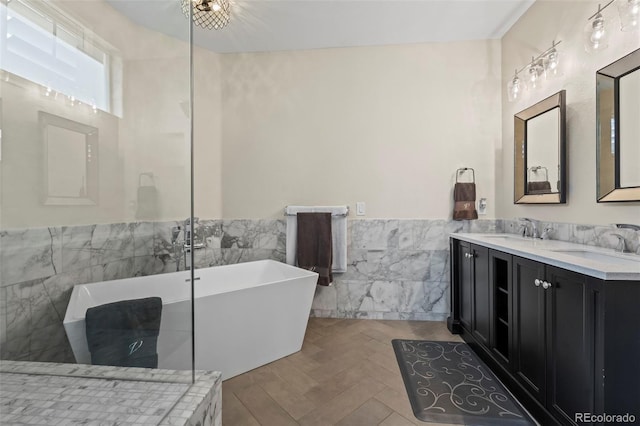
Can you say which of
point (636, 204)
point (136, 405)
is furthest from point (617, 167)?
point (136, 405)

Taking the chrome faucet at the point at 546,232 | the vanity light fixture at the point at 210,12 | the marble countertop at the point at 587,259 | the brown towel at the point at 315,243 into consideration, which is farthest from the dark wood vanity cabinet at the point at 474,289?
the vanity light fixture at the point at 210,12

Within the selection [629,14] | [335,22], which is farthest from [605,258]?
[335,22]

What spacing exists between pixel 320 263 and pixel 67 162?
78.5 inches

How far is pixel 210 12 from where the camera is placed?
2041 mm

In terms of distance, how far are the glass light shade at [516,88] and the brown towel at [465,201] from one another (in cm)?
81

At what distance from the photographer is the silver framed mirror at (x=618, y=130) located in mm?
1291

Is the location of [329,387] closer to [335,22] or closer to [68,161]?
[68,161]

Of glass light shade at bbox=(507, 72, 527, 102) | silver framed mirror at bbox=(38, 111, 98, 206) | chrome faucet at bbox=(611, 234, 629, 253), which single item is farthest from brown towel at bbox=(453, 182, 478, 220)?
silver framed mirror at bbox=(38, 111, 98, 206)

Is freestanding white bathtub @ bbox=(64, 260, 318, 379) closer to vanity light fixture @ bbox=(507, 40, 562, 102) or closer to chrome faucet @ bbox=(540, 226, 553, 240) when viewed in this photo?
chrome faucet @ bbox=(540, 226, 553, 240)

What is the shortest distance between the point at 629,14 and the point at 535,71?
0.68 meters

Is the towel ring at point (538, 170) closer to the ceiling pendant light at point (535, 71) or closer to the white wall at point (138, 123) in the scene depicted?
the ceiling pendant light at point (535, 71)

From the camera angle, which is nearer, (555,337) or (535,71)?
(555,337)

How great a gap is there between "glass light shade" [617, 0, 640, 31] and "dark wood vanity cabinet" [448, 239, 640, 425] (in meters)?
1.31

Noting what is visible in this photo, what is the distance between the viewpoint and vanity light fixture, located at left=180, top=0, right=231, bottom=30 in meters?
1.85
